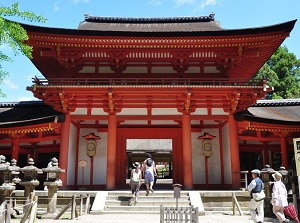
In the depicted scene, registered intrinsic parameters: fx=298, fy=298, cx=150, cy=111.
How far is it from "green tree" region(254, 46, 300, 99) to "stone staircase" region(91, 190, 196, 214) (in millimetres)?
31219

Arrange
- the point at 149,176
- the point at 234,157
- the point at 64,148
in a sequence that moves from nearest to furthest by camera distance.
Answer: the point at 149,176, the point at 64,148, the point at 234,157

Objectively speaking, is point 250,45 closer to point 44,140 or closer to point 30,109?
point 44,140

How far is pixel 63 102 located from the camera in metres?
16.0

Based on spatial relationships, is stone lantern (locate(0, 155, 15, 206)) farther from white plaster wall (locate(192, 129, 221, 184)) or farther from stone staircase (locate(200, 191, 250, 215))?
white plaster wall (locate(192, 129, 221, 184))

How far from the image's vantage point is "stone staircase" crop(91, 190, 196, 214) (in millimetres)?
12055

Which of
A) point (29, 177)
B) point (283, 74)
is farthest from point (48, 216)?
point (283, 74)

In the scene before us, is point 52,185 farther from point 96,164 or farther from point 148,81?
point 148,81


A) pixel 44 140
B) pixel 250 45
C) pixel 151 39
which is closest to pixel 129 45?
pixel 151 39

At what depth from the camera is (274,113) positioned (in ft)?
64.4

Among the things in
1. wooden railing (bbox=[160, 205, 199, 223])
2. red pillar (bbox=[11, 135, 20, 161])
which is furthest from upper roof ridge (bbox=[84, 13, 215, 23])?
wooden railing (bbox=[160, 205, 199, 223])

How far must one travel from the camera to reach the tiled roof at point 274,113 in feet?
54.1

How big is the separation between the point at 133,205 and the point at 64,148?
5.47 m

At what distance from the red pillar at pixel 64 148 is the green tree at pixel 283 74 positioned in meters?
30.9

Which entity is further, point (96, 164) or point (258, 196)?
point (96, 164)
